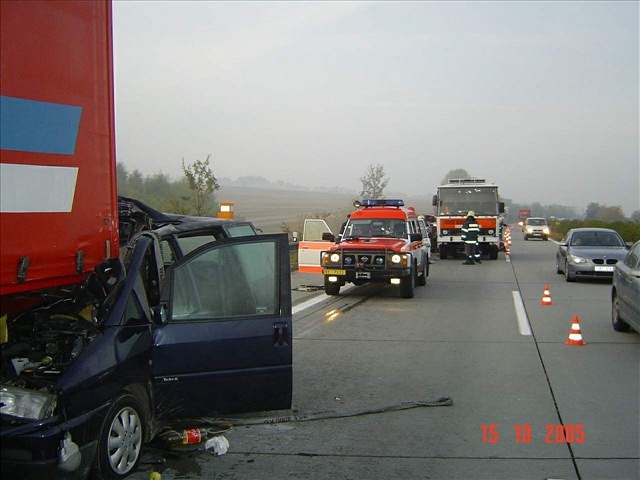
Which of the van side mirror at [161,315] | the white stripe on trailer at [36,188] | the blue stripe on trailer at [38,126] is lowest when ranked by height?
the van side mirror at [161,315]

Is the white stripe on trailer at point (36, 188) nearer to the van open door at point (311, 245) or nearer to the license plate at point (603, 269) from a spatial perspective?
the van open door at point (311, 245)

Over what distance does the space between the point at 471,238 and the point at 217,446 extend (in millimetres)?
19888

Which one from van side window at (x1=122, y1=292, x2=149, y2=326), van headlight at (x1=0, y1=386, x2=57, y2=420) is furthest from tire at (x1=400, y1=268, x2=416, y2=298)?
van headlight at (x1=0, y1=386, x2=57, y2=420)

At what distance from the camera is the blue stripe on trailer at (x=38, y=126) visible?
12.7ft

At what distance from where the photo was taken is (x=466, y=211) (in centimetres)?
2634

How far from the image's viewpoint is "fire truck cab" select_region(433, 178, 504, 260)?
85.6 feet

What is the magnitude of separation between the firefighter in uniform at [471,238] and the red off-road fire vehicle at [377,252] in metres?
8.11

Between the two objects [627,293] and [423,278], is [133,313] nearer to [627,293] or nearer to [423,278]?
[627,293]

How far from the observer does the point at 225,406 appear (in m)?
5.00

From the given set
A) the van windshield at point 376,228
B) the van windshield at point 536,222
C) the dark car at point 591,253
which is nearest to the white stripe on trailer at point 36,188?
the van windshield at point 376,228

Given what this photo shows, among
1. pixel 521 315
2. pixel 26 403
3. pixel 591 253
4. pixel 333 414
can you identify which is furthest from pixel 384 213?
pixel 26 403

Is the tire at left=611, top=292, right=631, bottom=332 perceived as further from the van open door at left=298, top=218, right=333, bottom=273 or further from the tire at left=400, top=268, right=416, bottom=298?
the van open door at left=298, top=218, right=333, bottom=273

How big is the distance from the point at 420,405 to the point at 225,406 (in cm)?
229

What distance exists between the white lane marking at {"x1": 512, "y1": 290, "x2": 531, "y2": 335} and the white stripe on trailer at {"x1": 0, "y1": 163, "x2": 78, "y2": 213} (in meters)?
8.07
